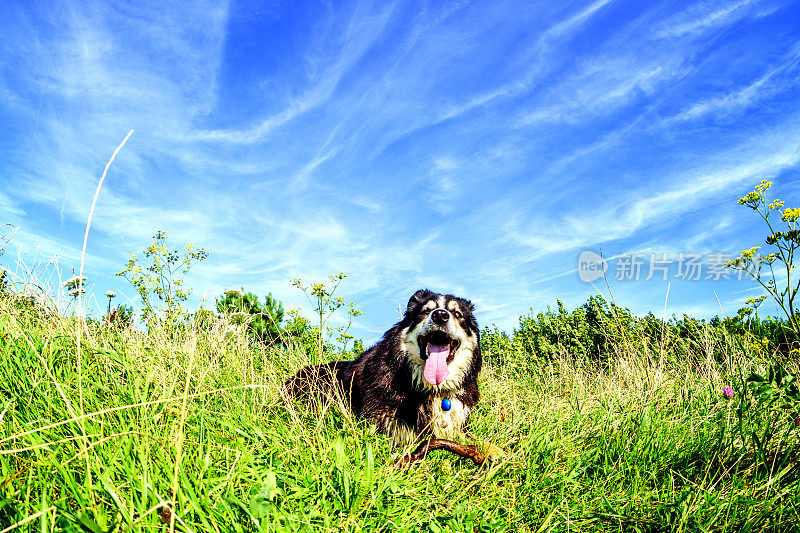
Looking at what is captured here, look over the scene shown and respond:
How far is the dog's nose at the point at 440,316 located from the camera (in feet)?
13.6

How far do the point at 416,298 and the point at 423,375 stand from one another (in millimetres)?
802

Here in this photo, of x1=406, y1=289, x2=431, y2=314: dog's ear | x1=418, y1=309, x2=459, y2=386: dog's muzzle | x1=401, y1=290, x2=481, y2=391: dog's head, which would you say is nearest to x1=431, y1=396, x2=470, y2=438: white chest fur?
x1=401, y1=290, x2=481, y2=391: dog's head

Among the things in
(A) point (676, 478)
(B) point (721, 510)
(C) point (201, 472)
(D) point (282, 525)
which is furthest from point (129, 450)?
(A) point (676, 478)

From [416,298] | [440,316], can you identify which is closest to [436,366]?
[440,316]

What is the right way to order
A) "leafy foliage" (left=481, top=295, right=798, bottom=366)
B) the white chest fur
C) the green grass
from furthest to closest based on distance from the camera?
"leafy foliage" (left=481, top=295, right=798, bottom=366) < the white chest fur < the green grass

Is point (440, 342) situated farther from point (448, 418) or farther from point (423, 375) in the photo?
point (448, 418)

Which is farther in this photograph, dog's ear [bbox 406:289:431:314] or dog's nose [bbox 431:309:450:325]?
dog's ear [bbox 406:289:431:314]

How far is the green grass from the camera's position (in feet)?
6.53

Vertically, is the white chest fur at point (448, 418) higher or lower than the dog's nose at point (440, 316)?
lower

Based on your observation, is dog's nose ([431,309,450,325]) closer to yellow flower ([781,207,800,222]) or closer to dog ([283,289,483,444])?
dog ([283,289,483,444])

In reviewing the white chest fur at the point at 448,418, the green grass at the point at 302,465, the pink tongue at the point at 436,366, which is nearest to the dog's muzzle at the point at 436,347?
the pink tongue at the point at 436,366

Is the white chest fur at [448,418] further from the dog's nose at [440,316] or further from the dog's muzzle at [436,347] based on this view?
the dog's nose at [440,316]

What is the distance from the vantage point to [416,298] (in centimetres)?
466

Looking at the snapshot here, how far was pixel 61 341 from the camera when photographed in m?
3.11
